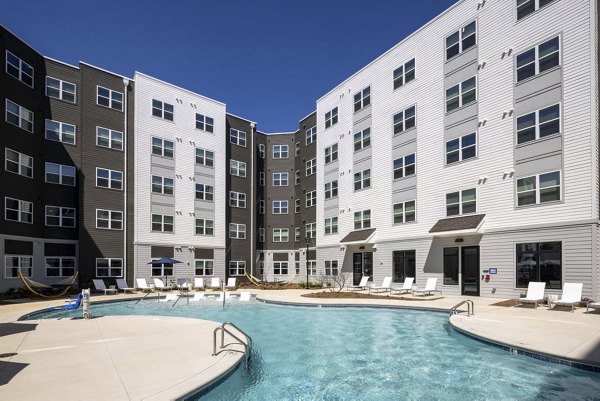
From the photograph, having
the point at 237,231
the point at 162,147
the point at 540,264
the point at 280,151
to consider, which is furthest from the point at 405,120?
the point at 162,147

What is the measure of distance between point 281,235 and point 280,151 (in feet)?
29.7

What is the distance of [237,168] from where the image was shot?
125ft

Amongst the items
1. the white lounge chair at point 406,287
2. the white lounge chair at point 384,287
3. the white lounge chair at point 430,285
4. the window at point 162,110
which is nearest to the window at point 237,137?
the window at point 162,110

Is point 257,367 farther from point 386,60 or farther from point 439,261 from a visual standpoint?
point 386,60

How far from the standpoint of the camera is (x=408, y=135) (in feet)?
88.5

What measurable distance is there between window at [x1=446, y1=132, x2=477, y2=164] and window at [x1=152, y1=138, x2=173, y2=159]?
21.9m

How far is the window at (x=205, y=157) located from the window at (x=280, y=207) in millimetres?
8650

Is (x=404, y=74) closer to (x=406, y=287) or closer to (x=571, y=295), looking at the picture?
(x=406, y=287)

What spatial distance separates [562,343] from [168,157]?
1172 inches

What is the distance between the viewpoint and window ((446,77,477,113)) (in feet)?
74.7

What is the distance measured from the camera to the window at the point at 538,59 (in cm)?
1884

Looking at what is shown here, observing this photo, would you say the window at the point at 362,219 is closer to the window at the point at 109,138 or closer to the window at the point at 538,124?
the window at the point at 538,124

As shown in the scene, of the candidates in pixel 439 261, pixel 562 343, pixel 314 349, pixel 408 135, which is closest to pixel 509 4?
pixel 408 135

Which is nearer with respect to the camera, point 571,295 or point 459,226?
point 571,295
